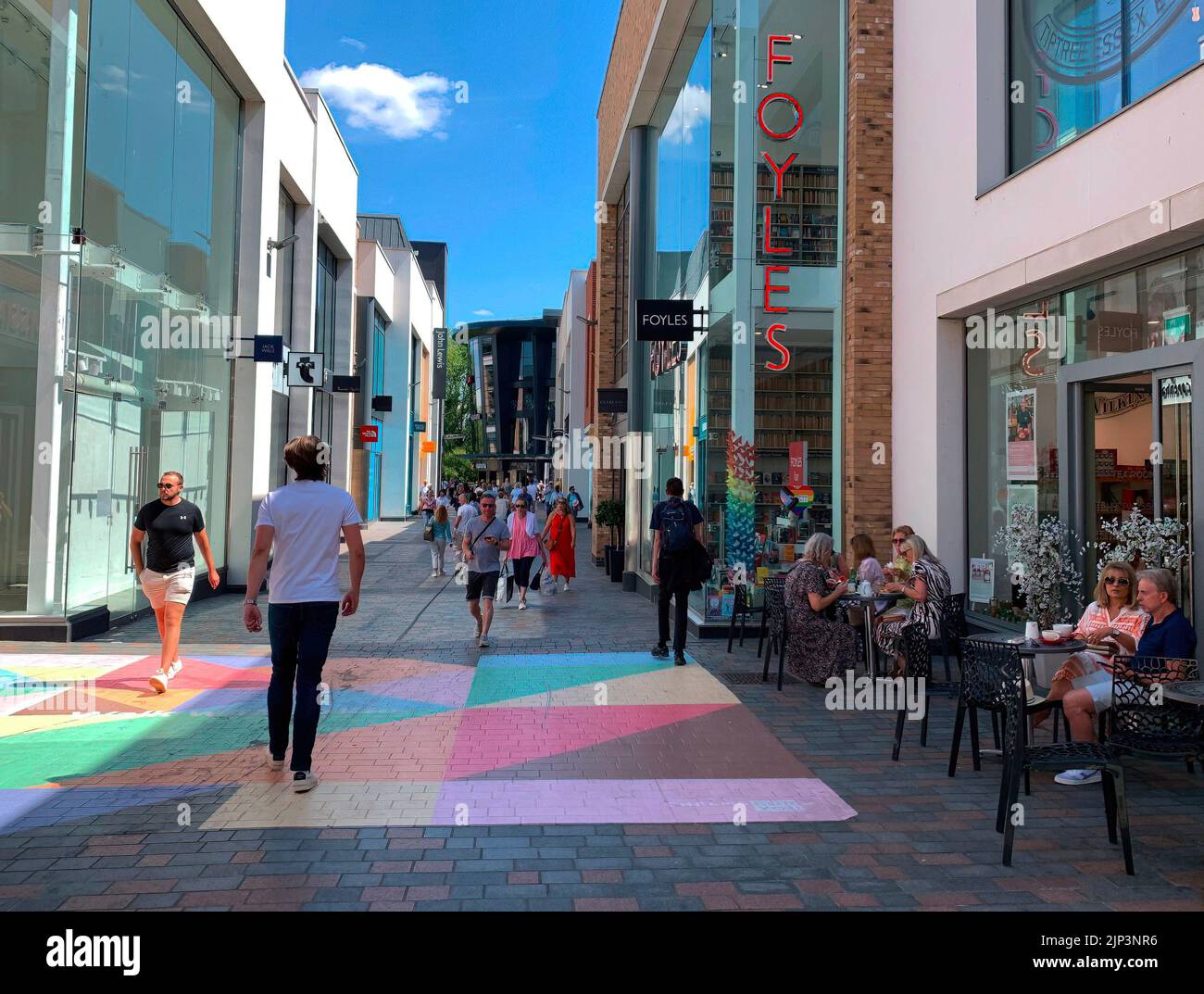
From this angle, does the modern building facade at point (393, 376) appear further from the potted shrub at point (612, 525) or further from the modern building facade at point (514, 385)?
the modern building facade at point (514, 385)

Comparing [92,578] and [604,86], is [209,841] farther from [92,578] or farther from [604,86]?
[604,86]

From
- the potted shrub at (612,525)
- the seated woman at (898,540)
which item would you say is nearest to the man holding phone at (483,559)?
the seated woman at (898,540)

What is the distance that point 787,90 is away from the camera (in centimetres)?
1152

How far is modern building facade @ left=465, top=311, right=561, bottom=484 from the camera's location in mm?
95938

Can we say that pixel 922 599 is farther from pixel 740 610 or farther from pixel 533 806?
pixel 533 806

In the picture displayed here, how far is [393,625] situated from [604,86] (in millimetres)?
17047

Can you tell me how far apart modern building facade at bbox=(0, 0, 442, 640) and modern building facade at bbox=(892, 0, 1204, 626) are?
929cm

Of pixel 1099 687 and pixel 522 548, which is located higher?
pixel 522 548

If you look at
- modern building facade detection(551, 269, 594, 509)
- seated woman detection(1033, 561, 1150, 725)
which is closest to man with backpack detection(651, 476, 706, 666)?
seated woman detection(1033, 561, 1150, 725)

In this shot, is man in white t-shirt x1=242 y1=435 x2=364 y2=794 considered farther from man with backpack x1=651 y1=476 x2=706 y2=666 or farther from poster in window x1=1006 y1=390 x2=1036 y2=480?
poster in window x1=1006 y1=390 x2=1036 y2=480

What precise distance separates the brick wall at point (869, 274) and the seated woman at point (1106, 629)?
4785 millimetres

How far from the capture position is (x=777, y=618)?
8.79 m

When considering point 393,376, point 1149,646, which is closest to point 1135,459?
point 1149,646

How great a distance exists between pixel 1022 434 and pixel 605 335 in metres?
14.1
